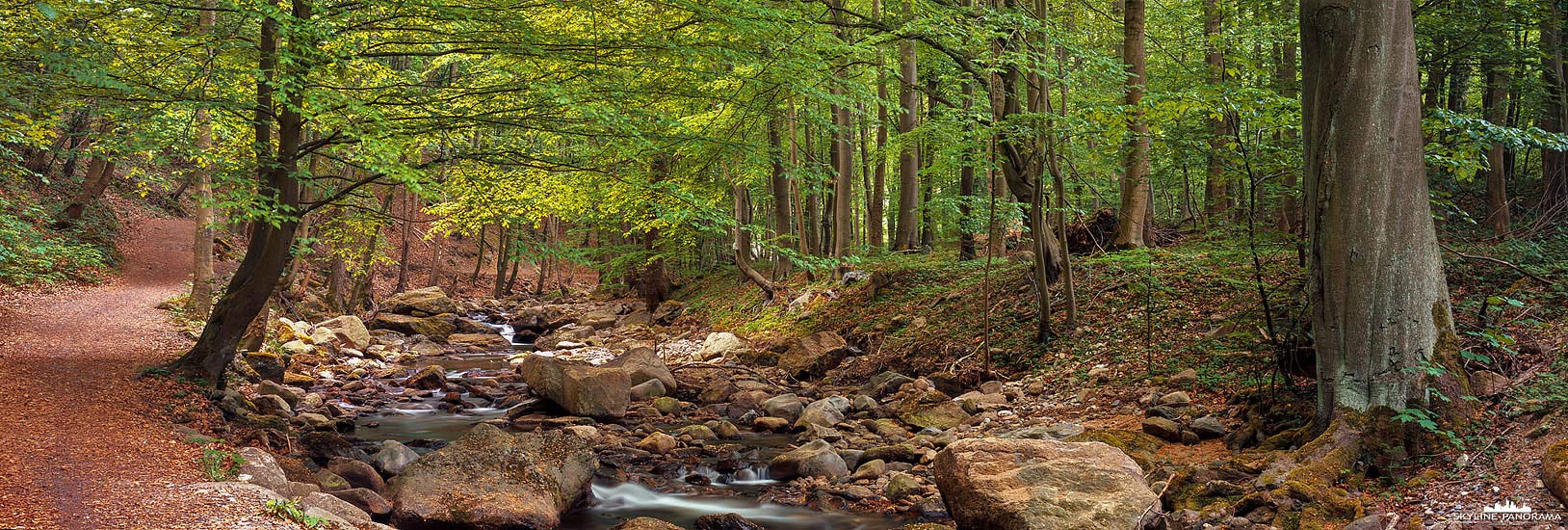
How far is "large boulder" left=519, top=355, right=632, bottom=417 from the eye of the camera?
11.7m

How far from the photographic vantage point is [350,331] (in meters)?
18.1

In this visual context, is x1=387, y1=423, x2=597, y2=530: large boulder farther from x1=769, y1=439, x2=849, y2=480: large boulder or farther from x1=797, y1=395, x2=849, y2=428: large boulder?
x1=797, y1=395, x2=849, y2=428: large boulder

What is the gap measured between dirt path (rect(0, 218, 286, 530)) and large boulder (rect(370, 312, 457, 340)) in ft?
26.4

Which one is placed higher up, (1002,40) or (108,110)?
(1002,40)

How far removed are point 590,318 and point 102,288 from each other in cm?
1093

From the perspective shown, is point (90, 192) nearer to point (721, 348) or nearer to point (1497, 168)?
point (721, 348)

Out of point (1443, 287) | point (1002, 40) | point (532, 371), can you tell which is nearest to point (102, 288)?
point (532, 371)

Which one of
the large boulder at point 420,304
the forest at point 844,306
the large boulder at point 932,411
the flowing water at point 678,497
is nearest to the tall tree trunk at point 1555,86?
the forest at point 844,306

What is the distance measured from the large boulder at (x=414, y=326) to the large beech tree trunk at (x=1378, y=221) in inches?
789

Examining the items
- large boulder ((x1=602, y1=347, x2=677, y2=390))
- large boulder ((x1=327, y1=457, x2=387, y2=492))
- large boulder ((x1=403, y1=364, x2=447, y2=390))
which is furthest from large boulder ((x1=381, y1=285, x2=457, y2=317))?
large boulder ((x1=327, y1=457, x2=387, y2=492))

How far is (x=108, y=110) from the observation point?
24.4 feet

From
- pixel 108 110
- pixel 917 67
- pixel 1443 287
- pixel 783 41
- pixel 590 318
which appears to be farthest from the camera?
pixel 590 318

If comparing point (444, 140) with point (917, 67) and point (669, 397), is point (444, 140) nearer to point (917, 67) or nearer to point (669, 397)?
point (669, 397)

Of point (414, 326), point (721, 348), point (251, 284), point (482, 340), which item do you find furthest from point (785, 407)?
point (414, 326)
